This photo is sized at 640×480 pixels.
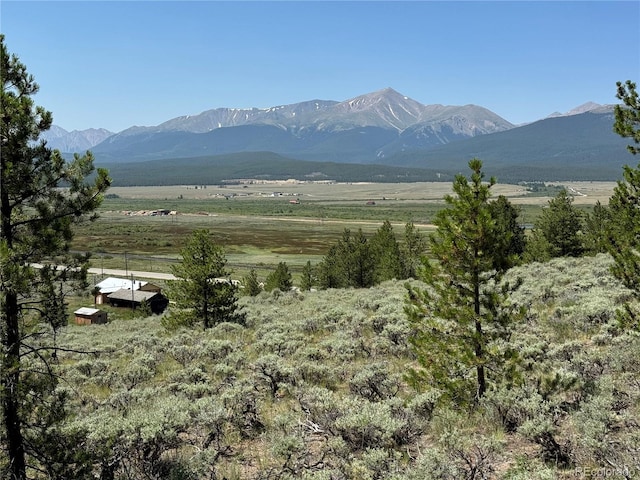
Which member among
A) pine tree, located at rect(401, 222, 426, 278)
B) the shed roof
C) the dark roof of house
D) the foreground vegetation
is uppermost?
the foreground vegetation

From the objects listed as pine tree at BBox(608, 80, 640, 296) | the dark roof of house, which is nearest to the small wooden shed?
the dark roof of house

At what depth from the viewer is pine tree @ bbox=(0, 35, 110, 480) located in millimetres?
7156

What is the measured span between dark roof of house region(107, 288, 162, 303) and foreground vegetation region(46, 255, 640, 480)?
1619 inches

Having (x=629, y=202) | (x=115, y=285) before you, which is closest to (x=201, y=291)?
(x=629, y=202)

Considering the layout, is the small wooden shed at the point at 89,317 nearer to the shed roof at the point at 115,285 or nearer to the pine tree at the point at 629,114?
the shed roof at the point at 115,285

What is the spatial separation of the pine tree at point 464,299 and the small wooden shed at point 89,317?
45760mm

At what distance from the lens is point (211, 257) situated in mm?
24016

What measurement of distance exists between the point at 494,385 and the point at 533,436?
92.9 inches

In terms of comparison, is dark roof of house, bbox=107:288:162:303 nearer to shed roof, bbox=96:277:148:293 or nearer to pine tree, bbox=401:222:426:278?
shed roof, bbox=96:277:148:293

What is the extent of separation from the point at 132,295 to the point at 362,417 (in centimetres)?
5084

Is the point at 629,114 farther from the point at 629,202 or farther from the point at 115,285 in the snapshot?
the point at 115,285

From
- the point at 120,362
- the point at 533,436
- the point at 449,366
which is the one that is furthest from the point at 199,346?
the point at 533,436

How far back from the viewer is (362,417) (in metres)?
7.76

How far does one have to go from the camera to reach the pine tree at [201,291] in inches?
913
